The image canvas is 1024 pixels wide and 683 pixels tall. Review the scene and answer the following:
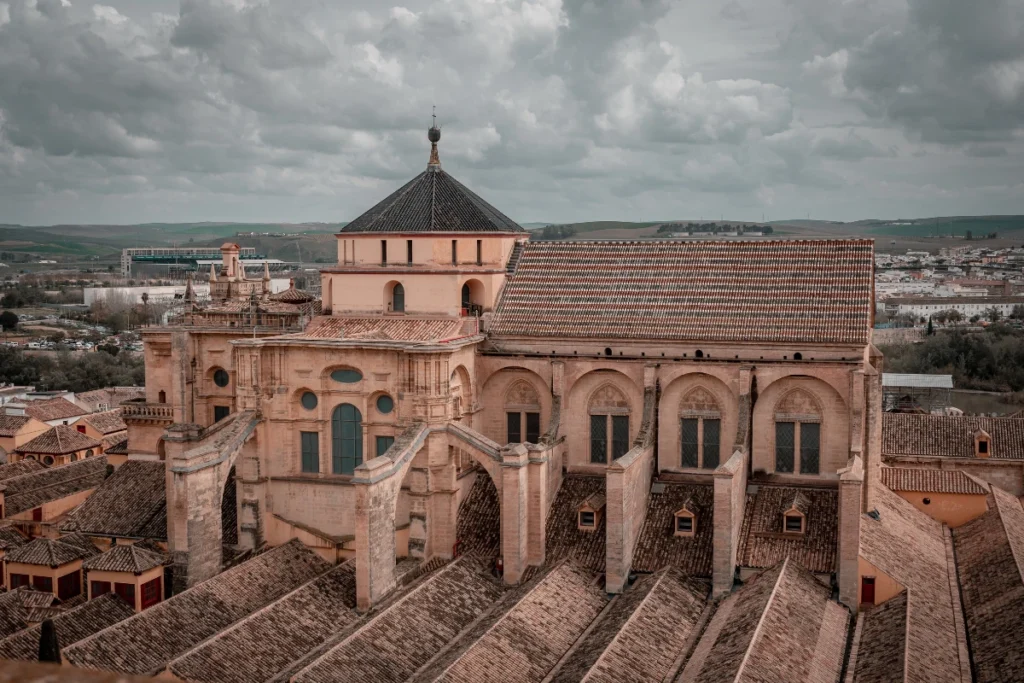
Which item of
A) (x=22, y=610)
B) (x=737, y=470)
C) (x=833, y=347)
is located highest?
(x=833, y=347)

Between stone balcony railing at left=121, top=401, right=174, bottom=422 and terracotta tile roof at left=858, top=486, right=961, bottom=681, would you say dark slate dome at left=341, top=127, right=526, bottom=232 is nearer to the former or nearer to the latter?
stone balcony railing at left=121, top=401, right=174, bottom=422

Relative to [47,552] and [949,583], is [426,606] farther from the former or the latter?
[949,583]

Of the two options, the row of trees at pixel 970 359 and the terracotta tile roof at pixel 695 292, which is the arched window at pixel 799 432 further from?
the row of trees at pixel 970 359

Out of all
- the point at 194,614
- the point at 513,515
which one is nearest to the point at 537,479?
the point at 513,515

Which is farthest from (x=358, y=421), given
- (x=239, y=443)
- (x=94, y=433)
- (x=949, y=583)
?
(x=94, y=433)

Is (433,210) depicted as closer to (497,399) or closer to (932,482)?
(497,399)

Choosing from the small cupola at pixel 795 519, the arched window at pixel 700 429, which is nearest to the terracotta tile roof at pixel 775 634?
the small cupola at pixel 795 519
